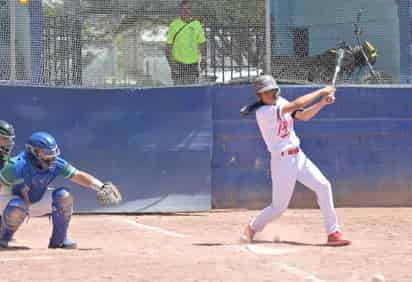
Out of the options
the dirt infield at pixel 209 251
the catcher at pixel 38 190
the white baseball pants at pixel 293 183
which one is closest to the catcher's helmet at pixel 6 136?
the catcher at pixel 38 190

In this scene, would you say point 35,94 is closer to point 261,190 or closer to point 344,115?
point 261,190

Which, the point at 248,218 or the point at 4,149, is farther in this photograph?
the point at 248,218

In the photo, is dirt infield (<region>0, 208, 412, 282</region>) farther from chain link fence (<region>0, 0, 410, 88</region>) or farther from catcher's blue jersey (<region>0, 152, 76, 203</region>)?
chain link fence (<region>0, 0, 410, 88</region>)

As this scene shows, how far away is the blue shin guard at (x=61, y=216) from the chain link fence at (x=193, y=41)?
359 centimetres

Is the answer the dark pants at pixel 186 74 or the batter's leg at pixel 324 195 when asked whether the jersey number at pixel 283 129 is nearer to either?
the batter's leg at pixel 324 195

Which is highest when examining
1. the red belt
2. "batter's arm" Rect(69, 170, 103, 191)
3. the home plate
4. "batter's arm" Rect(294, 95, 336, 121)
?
"batter's arm" Rect(294, 95, 336, 121)

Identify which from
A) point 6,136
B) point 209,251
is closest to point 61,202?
point 6,136

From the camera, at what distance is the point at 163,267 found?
6.82 meters

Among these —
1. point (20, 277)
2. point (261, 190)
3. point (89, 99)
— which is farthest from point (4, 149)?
point (261, 190)

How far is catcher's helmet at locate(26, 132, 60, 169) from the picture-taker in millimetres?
7871

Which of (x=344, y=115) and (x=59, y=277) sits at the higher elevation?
(x=344, y=115)

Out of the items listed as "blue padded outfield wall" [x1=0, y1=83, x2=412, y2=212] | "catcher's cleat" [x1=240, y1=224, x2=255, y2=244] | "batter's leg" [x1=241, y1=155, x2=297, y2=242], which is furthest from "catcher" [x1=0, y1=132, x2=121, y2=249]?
"blue padded outfield wall" [x1=0, y1=83, x2=412, y2=212]

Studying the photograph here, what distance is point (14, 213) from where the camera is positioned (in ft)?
26.0

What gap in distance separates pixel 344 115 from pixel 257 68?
1.27 meters
